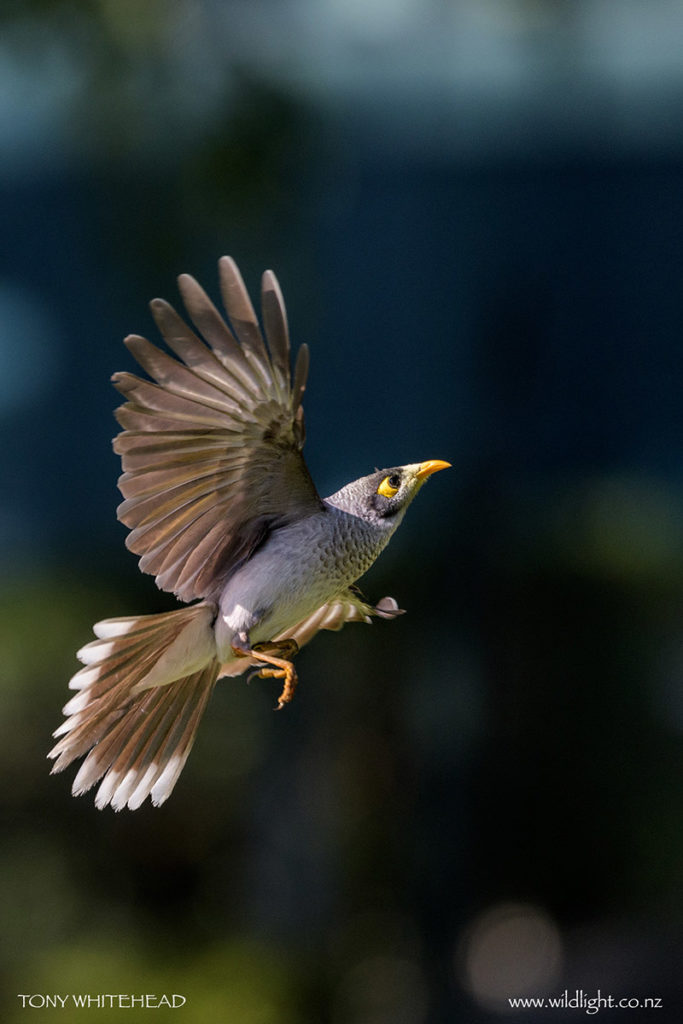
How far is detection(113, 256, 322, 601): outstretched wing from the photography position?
117 centimetres

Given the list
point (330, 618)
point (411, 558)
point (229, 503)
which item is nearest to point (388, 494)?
point (229, 503)

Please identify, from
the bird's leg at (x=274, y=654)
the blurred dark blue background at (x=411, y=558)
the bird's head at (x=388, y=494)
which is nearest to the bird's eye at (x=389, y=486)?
the bird's head at (x=388, y=494)

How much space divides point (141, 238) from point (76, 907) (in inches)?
88.8

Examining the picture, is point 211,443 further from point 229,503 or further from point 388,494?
point 388,494

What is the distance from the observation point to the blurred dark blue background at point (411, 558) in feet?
12.8

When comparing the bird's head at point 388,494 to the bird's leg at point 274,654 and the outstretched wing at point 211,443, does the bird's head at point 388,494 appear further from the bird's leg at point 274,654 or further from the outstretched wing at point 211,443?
the bird's leg at point 274,654

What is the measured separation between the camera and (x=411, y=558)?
167 inches

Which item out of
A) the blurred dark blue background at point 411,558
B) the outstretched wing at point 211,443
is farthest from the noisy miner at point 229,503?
the blurred dark blue background at point 411,558

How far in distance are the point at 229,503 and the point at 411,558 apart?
9.61ft

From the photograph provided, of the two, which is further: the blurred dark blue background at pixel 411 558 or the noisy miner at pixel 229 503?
the blurred dark blue background at pixel 411 558

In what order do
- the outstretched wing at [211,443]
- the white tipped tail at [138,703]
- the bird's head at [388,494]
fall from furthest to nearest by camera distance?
1. the white tipped tail at [138,703]
2. the bird's head at [388,494]
3. the outstretched wing at [211,443]

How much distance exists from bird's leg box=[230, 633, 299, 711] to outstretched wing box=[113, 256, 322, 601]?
0.11 meters

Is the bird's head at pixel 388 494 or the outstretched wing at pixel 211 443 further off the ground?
the outstretched wing at pixel 211 443

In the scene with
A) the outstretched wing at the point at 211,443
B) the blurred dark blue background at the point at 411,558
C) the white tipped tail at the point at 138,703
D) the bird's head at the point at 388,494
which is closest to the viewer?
the outstretched wing at the point at 211,443
